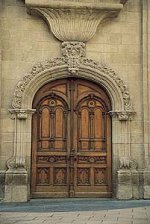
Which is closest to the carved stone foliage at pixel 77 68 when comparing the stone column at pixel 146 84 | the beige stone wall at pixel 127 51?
the beige stone wall at pixel 127 51

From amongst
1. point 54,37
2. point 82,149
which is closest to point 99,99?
point 82,149

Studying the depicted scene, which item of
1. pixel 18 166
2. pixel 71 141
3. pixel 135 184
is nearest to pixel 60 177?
pixel 71 141

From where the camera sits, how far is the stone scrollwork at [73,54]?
31.2 feet

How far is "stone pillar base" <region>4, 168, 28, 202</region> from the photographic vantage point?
9.05 meters

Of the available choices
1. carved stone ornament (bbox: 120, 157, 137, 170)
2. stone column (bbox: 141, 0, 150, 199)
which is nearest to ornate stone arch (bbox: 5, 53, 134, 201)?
carved stone ornament (bbox: 120, 157, 137, 170)

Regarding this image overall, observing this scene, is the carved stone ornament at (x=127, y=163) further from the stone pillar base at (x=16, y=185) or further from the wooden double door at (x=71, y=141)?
the stone pillar base at (x=16, y=185)

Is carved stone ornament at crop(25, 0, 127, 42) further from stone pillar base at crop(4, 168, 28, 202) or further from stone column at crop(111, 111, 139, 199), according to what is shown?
stone pillar base at crop(4, 168, 28, 202)

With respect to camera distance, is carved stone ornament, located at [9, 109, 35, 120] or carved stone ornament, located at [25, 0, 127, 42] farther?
carved stone ornament, located at [25, 0, 127, 42]

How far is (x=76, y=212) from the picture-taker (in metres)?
7.43

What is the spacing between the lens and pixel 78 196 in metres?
9.49

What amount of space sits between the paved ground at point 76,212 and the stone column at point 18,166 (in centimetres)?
33

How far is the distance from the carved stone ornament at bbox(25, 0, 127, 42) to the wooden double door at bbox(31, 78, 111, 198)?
1.20m

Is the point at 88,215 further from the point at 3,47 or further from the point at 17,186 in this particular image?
the point at 3,47

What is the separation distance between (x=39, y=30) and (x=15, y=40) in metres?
0.67
